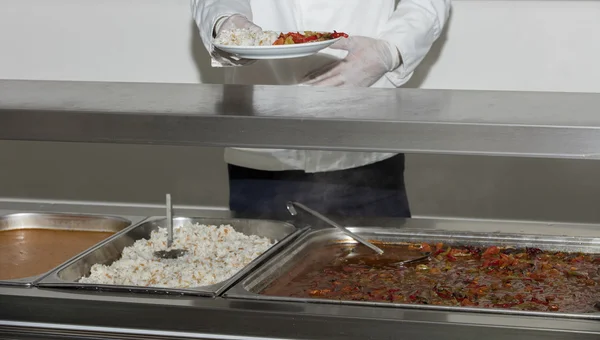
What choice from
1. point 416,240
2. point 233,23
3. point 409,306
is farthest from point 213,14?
point 409,306

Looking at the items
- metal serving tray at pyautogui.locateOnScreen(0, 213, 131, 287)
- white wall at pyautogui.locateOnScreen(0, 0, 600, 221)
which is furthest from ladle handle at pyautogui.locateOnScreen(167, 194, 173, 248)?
white wall at pyautogui.locateOnScreen(0, 0, 600, 221)

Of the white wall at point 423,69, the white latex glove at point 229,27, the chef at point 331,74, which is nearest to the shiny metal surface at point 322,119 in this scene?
the white latex glove at point 229,27

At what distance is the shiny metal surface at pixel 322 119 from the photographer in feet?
3.79

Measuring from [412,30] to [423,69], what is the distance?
116 centimetres

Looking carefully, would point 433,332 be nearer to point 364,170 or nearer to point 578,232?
point 578,232

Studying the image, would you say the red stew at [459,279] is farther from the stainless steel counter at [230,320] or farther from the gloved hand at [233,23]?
the gloved hand at [233,23]

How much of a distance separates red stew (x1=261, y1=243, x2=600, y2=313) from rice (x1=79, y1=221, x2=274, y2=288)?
14 centimetres

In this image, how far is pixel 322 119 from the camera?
1.21 meters

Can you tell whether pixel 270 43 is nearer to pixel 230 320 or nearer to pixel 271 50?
pixel 271 50

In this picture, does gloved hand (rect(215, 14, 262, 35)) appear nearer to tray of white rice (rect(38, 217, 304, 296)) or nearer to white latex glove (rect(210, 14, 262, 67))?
white latex glove (rect(210, 14, 262, 67))

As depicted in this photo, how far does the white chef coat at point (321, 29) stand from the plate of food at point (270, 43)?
23 cm

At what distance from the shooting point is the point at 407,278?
5.22ft

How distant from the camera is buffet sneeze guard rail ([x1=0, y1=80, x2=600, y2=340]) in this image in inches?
46.2

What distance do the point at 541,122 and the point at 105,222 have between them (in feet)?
3.82
